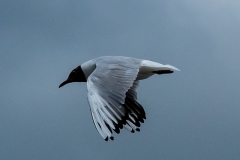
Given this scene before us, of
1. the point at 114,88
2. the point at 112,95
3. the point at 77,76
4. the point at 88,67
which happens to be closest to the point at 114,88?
the point at 114,88

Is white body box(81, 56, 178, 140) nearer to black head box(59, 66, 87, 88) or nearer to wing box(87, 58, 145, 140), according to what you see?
wing box(87, 58, 145, 140)

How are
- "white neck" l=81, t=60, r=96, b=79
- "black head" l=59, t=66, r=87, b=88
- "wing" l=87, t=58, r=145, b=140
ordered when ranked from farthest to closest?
"black head" l=59, t=66, r=87, b=88
"white neck" l=81, t=60, r=96, b=79
"wing" l=87, t=58, r=145, b=140

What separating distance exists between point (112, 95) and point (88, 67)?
171cm

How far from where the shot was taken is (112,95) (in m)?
6.16

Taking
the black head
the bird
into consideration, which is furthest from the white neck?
the black head

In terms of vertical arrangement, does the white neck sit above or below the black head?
above

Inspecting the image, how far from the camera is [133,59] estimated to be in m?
7.32

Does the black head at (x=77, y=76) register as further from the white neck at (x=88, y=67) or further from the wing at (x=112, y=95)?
the wing at (x=112, y=95)

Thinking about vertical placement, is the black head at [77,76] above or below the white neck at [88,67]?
below

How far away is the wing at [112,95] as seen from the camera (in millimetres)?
5863

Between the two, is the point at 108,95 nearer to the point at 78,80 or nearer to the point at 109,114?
the point at 109,114

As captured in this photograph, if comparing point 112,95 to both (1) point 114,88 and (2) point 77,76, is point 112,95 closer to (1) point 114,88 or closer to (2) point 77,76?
(1) point 114,88

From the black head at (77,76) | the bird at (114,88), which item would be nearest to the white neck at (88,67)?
the bird at (114,88)

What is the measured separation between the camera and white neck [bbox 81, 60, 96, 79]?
25.1 feet
